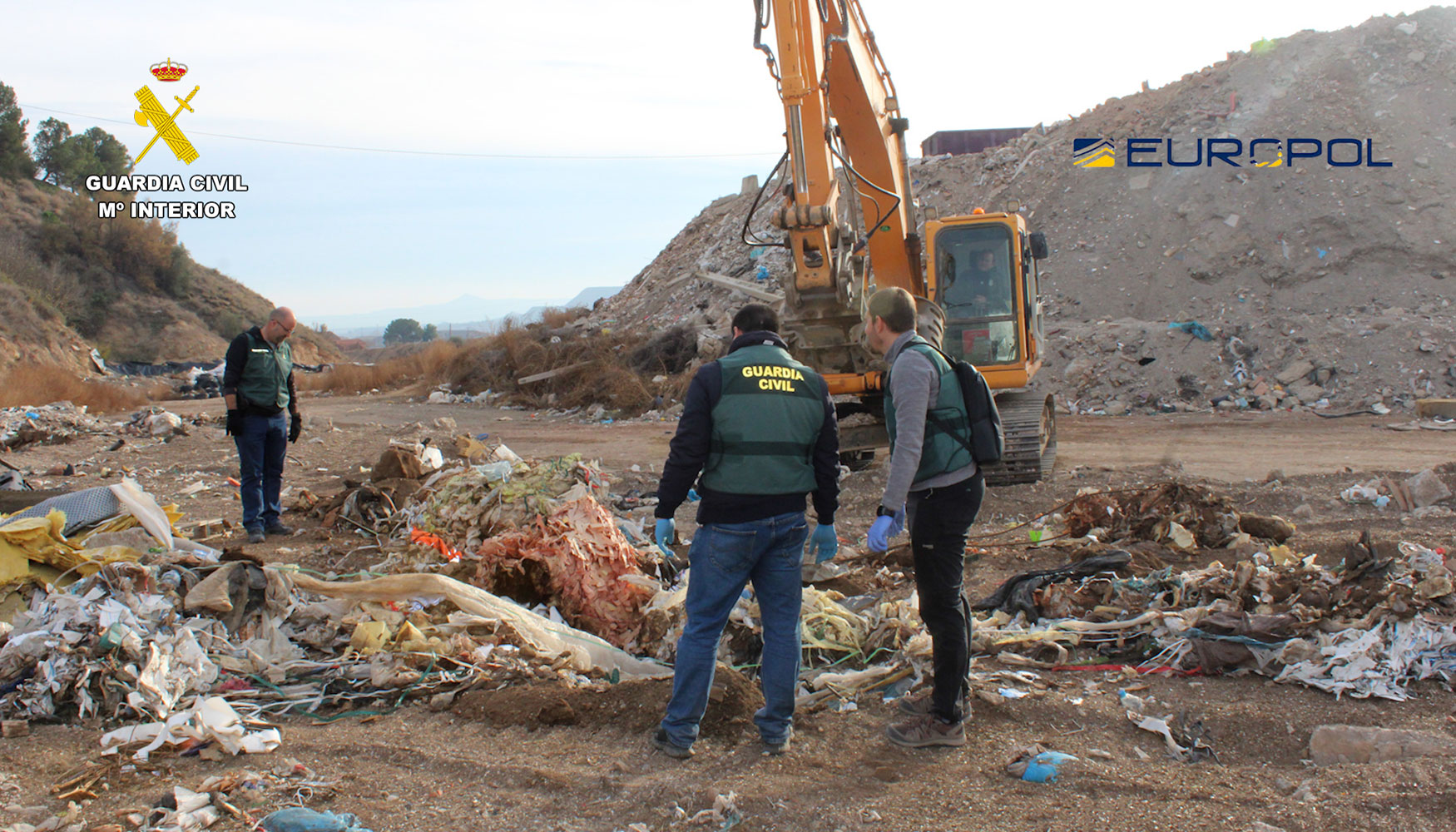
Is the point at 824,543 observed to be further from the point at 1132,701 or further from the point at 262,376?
the point at 262,376

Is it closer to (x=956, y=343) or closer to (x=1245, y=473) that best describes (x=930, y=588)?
(x=956, y=343)

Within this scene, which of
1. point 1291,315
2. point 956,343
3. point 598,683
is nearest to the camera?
point 598,683

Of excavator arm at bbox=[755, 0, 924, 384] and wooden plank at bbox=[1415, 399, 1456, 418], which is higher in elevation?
excavator arm at bbox=[755, 0, 924, 384]

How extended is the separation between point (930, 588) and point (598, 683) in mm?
1633

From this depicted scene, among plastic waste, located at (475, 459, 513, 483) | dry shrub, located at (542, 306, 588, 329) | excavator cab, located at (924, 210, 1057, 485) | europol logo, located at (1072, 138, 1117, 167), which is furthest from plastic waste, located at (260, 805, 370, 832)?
europol logo, located at (1072, 138, 1117, 167)

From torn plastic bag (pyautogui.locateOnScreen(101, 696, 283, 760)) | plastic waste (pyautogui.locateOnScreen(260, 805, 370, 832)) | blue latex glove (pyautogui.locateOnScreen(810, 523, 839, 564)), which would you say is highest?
blue latex glove (pyautogui.locateOnScreen(810, 523, 839, 564))

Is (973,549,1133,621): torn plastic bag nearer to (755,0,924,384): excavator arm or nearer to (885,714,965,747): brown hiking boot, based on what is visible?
(885,714,965,747): brown hiking boot

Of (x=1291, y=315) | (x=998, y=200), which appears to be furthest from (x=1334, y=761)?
(x=998, y=200)

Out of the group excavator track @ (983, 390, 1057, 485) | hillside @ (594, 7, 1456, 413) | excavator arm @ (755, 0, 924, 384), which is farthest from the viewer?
hillside @ (594, 7, 1456, 413)

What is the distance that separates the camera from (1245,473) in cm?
954

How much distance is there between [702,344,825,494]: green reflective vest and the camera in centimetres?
346

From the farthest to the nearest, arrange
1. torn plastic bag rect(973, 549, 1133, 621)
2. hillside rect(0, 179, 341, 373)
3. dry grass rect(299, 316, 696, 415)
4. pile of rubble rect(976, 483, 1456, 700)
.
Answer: hillside rect(0, 179, 341, 373)
dry grass rect(299, 316, 696, 415)
torn plastic bag rect(973, 549, 1133, 621)
pile of rubble rect(976, 483, 1456, 700)

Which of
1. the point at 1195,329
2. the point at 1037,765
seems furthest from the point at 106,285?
the point at 1037,765

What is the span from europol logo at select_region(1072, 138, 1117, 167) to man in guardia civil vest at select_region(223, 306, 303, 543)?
836 inches
